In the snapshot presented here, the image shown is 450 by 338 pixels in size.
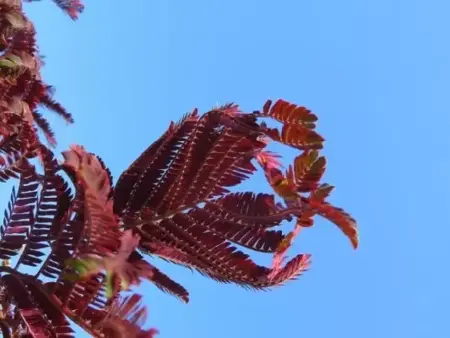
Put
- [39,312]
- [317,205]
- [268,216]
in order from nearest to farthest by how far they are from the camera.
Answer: [317,205] → [39,312] → [268,216]

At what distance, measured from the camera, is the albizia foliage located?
9.80ft

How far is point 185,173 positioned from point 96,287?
0.81m

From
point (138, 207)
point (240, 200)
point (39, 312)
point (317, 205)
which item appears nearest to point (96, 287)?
point (39, 312)

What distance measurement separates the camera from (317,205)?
9.37ft

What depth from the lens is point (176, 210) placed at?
345 cm

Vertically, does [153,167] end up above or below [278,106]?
below

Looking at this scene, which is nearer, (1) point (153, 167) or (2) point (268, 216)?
(2) point (268, 216)

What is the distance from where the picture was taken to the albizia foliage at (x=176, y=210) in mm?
2986

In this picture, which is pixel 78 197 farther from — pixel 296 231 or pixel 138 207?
pixel 296 231

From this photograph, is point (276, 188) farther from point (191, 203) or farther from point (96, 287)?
point (96, 287)

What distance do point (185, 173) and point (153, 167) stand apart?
192mm

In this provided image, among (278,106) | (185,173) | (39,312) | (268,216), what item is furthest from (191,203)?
(39,312)

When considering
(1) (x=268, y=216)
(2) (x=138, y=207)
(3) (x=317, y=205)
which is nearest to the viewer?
(3) (x=317, y=205)

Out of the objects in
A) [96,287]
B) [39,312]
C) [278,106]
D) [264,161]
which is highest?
[278,106]
